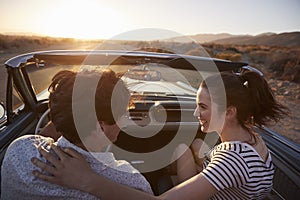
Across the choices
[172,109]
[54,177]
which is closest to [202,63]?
[172,109]

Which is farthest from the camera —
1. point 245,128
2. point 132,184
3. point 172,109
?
point 172,109

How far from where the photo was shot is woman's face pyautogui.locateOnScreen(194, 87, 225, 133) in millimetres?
1765

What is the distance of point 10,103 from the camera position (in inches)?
95.7

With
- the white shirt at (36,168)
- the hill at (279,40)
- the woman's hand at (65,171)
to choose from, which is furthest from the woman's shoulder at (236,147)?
the hill at (279,40)

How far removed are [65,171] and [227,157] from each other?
761mm

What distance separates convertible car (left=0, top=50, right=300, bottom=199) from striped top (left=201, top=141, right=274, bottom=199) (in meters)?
0.34

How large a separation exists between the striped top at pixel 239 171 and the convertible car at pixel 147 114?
344mm

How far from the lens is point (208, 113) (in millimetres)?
1796

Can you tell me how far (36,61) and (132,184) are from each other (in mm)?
1551

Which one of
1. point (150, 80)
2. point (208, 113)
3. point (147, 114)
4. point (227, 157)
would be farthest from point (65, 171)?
point (150, 80)

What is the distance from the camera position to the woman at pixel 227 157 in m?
1.11

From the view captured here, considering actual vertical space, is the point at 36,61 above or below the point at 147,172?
above

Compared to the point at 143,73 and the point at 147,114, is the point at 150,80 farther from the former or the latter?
Answer: the point at 147,114

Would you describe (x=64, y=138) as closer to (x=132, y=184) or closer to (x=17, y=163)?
(x=17, y=163)
